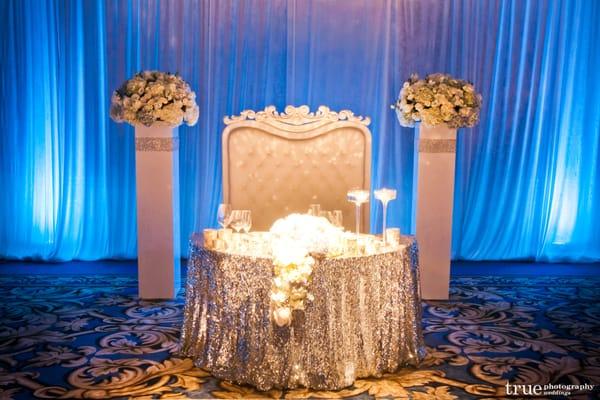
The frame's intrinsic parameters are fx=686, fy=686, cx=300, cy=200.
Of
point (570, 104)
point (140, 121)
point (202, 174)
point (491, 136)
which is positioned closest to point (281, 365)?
point (140, 121)

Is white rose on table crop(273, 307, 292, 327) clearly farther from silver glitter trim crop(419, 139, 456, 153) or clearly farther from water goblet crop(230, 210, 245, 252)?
silver glitter trim crop(419, 139, 456, 153)

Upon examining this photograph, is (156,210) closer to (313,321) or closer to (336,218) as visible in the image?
(336,218)

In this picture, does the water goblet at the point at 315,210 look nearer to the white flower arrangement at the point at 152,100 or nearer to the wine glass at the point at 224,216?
the wine glass at the point at 224,216

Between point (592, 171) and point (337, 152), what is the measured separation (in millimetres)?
3272

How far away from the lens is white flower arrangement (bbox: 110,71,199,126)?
4.94 metres

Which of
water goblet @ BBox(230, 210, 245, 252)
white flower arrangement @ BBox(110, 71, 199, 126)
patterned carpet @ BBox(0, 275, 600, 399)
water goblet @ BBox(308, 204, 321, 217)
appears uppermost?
white flower arrangement @ BBox(110, 71, 199, 126)

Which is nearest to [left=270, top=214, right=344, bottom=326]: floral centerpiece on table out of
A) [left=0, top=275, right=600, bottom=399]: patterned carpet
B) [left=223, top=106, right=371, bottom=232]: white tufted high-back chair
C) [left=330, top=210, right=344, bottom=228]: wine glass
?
[left=330, top=210, right=344, bottom=228]: wine glass

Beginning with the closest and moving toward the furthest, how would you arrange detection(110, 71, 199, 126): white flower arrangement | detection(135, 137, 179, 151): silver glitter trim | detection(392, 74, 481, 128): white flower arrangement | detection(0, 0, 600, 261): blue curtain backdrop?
detection(110, 71, 199, 126): white flower arrangement, detection(392, 74, 481, 128): white flower arrangement, detection(135, 137, 179, 151): silver glitter trim, detection(0, 0, 600, 261): blue curtain backdrop

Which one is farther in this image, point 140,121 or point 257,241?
point 140,121

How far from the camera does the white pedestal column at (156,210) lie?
17.2 ft

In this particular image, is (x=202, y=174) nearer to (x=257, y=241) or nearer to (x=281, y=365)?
(x=257, y=241)

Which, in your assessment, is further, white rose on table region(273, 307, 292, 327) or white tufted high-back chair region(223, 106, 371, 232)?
white tufted high-back chair region(223, 106, 371, 232)

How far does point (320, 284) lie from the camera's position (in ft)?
11.3

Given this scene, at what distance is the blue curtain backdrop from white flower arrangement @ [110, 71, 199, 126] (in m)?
1.48
